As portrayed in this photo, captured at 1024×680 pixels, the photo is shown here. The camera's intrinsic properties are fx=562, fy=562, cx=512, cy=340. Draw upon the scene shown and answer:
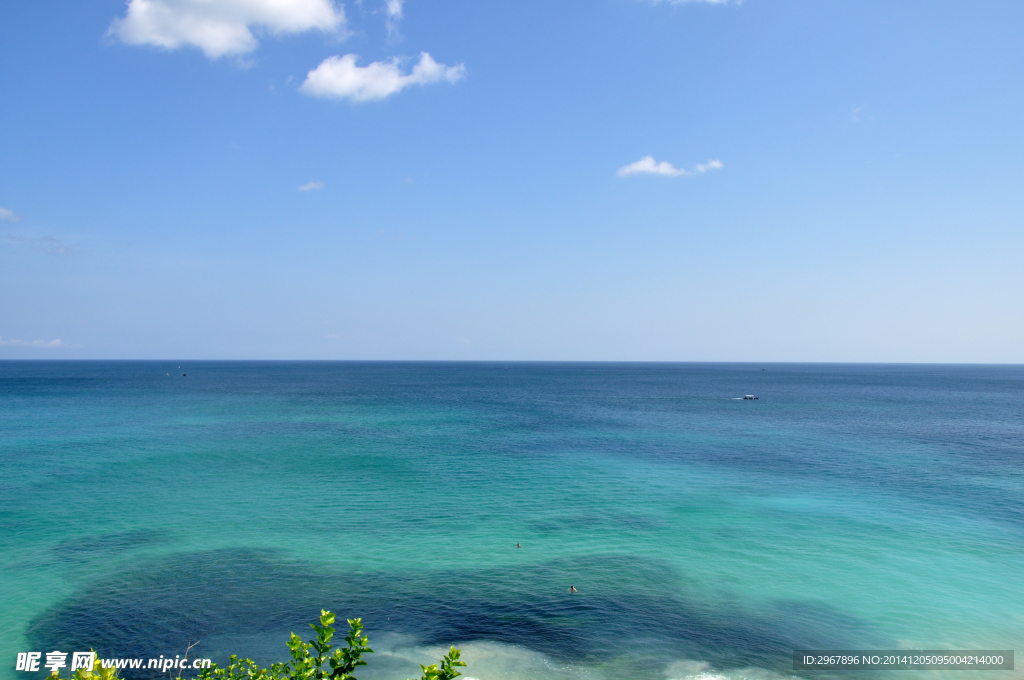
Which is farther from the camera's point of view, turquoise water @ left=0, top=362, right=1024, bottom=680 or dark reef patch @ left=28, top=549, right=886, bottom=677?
turquoise water @ left=0, top=362, right=1024, bottom=680

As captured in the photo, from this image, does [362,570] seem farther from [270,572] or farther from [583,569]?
[583,569]

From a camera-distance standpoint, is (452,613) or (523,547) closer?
(452,613)

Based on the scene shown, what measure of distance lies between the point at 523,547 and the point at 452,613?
873cm

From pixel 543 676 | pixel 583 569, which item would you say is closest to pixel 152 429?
pixel 583 569

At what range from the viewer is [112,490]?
45000mm

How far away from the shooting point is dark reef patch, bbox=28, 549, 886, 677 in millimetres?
22922

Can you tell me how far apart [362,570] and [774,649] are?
65.6 ft

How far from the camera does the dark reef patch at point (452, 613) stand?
75.2ft

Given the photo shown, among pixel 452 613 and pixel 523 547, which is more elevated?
pixel 523 547

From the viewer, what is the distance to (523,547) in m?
33.5

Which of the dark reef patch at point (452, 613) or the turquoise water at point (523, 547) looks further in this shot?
the turquoise water at point (523, 547)

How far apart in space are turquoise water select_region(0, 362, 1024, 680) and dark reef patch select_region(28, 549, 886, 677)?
5.0 inches

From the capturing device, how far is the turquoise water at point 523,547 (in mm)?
23656

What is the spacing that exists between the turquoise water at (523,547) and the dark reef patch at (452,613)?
0.41 feet
